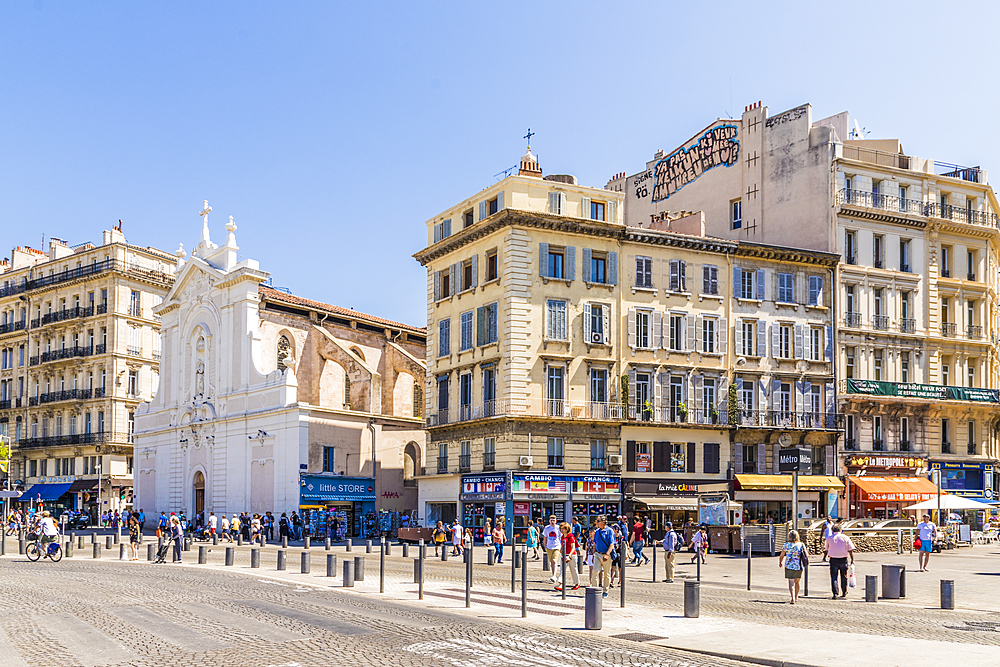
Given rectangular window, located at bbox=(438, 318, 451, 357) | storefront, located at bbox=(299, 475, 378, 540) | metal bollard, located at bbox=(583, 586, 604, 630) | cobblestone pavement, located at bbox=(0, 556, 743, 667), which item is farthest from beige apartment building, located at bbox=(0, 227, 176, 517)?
metal bollard, located at bbox=(583, 586, 604, 630)

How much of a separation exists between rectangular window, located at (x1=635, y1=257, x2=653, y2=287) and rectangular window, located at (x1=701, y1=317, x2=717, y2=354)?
326 centimetres

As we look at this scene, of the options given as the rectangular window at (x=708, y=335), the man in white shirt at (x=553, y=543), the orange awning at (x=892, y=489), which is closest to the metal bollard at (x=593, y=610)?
the man in white shirt at (x=553, y=543)

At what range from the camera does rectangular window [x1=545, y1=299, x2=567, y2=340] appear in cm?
4694

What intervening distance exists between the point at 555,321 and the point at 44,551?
2251cm

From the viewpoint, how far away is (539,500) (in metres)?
45.7

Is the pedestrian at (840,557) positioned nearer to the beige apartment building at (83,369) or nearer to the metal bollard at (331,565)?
the metal bollard at (331,565)

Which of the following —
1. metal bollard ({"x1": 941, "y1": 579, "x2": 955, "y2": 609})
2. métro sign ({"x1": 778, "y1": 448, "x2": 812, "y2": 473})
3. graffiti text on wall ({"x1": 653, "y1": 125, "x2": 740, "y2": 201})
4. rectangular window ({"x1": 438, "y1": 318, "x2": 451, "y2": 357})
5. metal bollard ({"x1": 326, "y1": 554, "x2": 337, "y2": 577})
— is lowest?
metal bollard ({"x1": 326, "y1": 554, "x2": 337, "y2": 577})

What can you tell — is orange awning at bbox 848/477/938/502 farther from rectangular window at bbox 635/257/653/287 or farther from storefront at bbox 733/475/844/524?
rectangular window at bbox 635/257/653/287

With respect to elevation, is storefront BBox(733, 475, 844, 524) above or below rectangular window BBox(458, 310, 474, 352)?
below

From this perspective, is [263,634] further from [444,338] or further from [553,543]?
[444,338]

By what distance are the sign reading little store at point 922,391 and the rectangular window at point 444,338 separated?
1928 centimetres

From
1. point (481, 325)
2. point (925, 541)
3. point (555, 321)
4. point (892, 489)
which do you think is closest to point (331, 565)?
point (925, 541)

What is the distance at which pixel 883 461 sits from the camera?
171ft

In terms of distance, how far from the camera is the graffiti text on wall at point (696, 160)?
57.8 meters
